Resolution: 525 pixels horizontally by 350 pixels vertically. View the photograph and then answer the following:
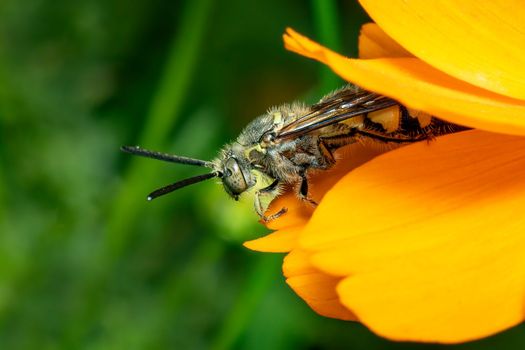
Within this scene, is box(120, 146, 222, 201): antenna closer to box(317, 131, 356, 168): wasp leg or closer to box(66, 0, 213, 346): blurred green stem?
box(317, 131, 356, 168): wasp leg

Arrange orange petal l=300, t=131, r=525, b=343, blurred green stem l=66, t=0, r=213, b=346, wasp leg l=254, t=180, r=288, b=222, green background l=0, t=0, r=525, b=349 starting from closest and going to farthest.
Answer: orange petal l=300, t=131, r=525, b=343, wasp leg l=254, t=180, r=288, b=222, blurred green stem l=66, t=0, r=213, b=346, green background l=0, t=0, r=525, b=349

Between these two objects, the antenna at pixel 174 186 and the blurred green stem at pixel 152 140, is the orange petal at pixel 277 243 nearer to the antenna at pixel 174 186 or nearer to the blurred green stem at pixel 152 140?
the antenna at pixel 174 186

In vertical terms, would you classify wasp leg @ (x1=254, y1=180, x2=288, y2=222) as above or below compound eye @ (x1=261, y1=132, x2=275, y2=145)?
below

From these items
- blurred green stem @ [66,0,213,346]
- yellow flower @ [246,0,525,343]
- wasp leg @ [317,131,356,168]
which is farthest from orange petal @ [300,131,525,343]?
blurred green stem @ [66,0,213,346]

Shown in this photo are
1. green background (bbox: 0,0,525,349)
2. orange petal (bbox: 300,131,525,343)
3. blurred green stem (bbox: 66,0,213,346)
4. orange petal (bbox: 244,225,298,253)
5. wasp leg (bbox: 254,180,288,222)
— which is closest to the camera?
orange petal (bbox: 300,131,525,343)

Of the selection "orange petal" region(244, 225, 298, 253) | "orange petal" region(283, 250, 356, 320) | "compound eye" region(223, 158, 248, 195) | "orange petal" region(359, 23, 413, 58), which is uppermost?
"orange petal" region(359, 23, 413, 58)

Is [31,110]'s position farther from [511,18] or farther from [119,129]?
[511,18]
